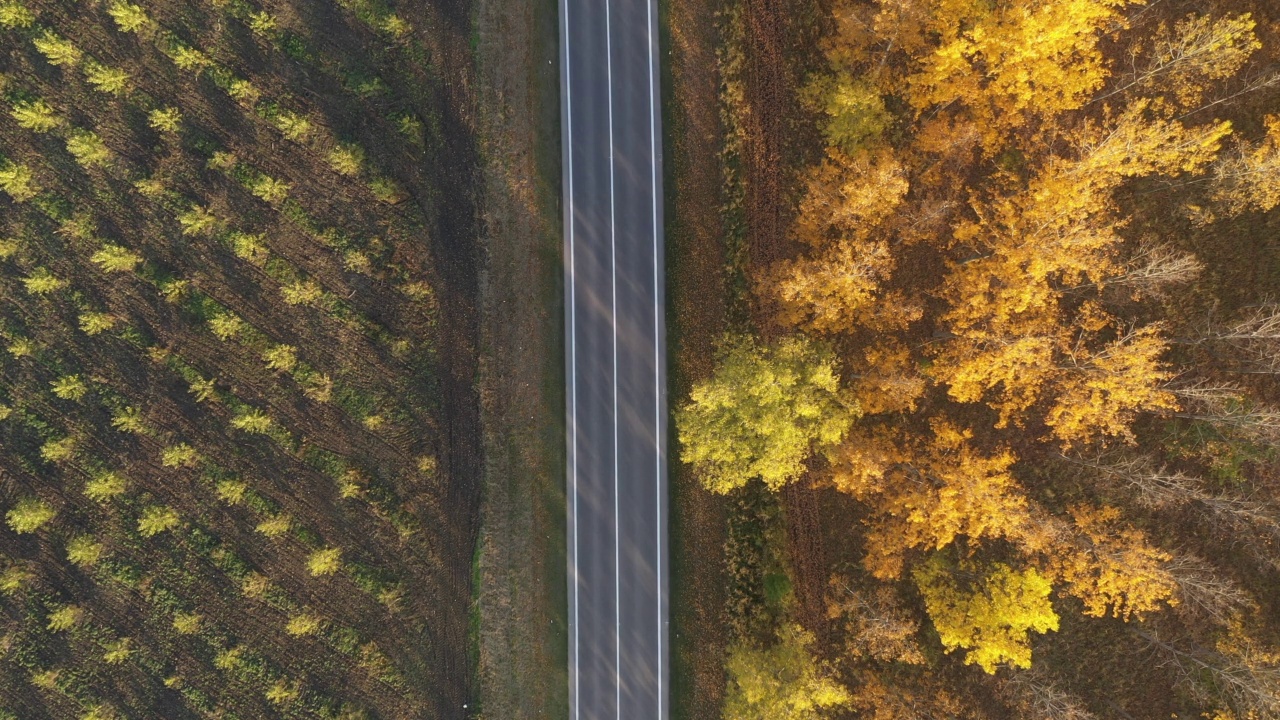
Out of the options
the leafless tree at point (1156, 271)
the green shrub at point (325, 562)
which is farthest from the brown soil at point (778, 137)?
the green shrub at point (325, 562)

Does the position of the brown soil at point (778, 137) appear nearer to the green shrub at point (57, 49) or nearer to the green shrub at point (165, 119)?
the green shrub at point (165, 119)

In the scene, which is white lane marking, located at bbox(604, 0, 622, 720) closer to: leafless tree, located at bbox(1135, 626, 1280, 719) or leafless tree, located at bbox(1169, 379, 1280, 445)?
leafless tree, located at bbox(1135, 626, 1280, 719)

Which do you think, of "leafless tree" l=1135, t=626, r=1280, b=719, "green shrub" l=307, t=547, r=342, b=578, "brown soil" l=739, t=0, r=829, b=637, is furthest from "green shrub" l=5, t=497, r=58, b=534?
"leafless tree" l=1135, t=626, r=1280, b=719

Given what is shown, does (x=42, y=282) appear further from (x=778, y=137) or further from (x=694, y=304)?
(x=778, y=137)

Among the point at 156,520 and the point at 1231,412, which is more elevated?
the point at 1231,412

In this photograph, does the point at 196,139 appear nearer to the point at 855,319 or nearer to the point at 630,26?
the point at 630,26

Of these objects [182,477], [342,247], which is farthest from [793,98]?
[182,477]

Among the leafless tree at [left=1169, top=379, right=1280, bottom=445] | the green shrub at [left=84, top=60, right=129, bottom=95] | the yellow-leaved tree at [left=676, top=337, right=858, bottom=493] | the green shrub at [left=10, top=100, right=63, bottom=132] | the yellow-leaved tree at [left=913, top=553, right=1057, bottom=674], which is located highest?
the green shrub at [left=84, top=60, right=129, bottom=95]

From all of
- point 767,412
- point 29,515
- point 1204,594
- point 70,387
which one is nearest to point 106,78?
point 70,387

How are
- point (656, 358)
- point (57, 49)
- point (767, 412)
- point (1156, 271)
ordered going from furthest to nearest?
point (656, 358) → point (57, 49) → point (1156, 271) → point (767, 412)
